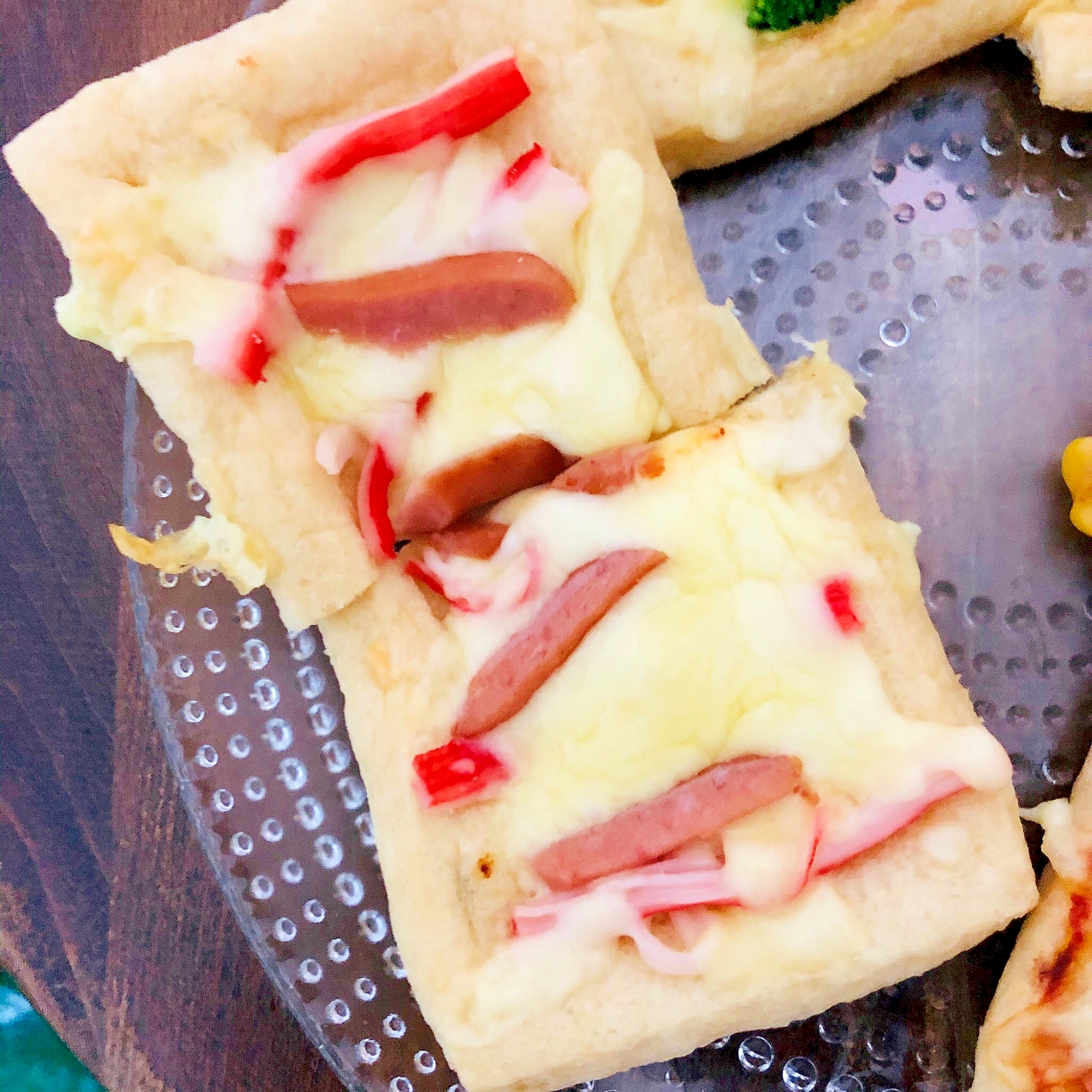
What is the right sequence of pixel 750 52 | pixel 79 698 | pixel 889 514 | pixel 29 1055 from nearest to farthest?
pixel 750 52, pixel 889 514, pixel 79 698, pixel 29 1055

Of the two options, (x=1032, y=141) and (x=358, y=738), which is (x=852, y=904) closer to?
(x=358, y=738)

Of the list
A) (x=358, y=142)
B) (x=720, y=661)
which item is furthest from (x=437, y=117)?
(x=720, y=661)

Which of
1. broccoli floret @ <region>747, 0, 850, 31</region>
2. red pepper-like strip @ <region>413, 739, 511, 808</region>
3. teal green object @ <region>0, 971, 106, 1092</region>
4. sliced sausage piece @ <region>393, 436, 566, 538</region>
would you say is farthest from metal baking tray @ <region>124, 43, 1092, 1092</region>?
teal green object @ <region>0, 971, 106, 1092</region>

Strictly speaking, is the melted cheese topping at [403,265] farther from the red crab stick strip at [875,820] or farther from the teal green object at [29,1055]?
the teal green object at [29,1055]

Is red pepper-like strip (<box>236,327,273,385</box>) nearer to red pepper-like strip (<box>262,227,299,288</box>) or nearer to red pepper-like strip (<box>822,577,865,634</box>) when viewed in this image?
red pepper-like strip (<box>262,227,299,288</box>)

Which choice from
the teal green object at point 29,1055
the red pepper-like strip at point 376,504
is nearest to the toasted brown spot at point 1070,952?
the red pepper-like strip at point 376,504

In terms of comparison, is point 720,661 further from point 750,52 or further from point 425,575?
point 750,52

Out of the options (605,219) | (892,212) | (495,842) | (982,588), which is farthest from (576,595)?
(892,212)
